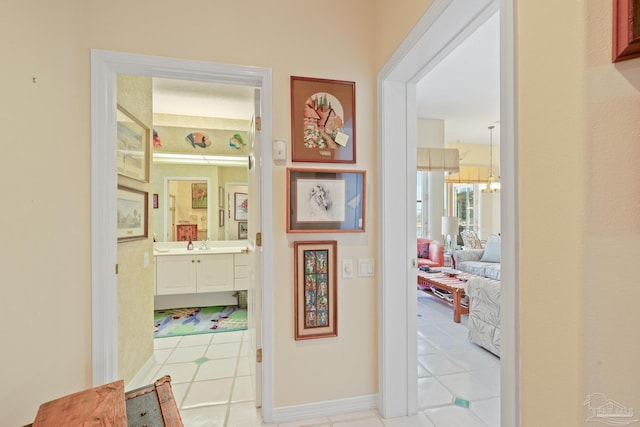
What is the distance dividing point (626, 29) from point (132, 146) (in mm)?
2547

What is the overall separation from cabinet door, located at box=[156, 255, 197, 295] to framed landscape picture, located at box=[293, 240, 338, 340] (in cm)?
258

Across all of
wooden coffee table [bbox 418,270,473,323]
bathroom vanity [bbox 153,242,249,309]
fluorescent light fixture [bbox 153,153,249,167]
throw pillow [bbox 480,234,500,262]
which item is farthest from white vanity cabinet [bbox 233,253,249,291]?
throw pillow [bbox 480,234,500,262]

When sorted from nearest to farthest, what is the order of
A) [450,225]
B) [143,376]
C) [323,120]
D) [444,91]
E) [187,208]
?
[323,120] < [143,376] < [444,91] < [187,208] < [450,225]

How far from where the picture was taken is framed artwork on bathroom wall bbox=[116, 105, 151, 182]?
6.33 feet

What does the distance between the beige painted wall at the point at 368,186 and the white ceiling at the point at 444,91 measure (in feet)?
3.08

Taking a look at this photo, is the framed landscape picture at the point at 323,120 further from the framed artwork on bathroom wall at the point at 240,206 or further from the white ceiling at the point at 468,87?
the framed artwork on bathroom wall at the point at 240,206

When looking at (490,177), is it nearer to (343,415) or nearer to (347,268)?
(347,268)

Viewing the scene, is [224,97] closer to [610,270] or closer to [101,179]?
[101,179]

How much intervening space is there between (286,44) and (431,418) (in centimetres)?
260

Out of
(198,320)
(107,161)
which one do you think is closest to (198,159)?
(198,320)

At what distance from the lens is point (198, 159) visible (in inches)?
154

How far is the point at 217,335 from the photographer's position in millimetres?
3188

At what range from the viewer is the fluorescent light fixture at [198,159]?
3.76 metres

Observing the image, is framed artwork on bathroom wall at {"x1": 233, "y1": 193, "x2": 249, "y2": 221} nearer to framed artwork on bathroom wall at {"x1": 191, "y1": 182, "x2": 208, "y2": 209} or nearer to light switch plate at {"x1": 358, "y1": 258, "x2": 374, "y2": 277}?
framed artwork on bathroom wall at {"x1": 191, "y1": 182, "x2": 208, "y2": 209}
